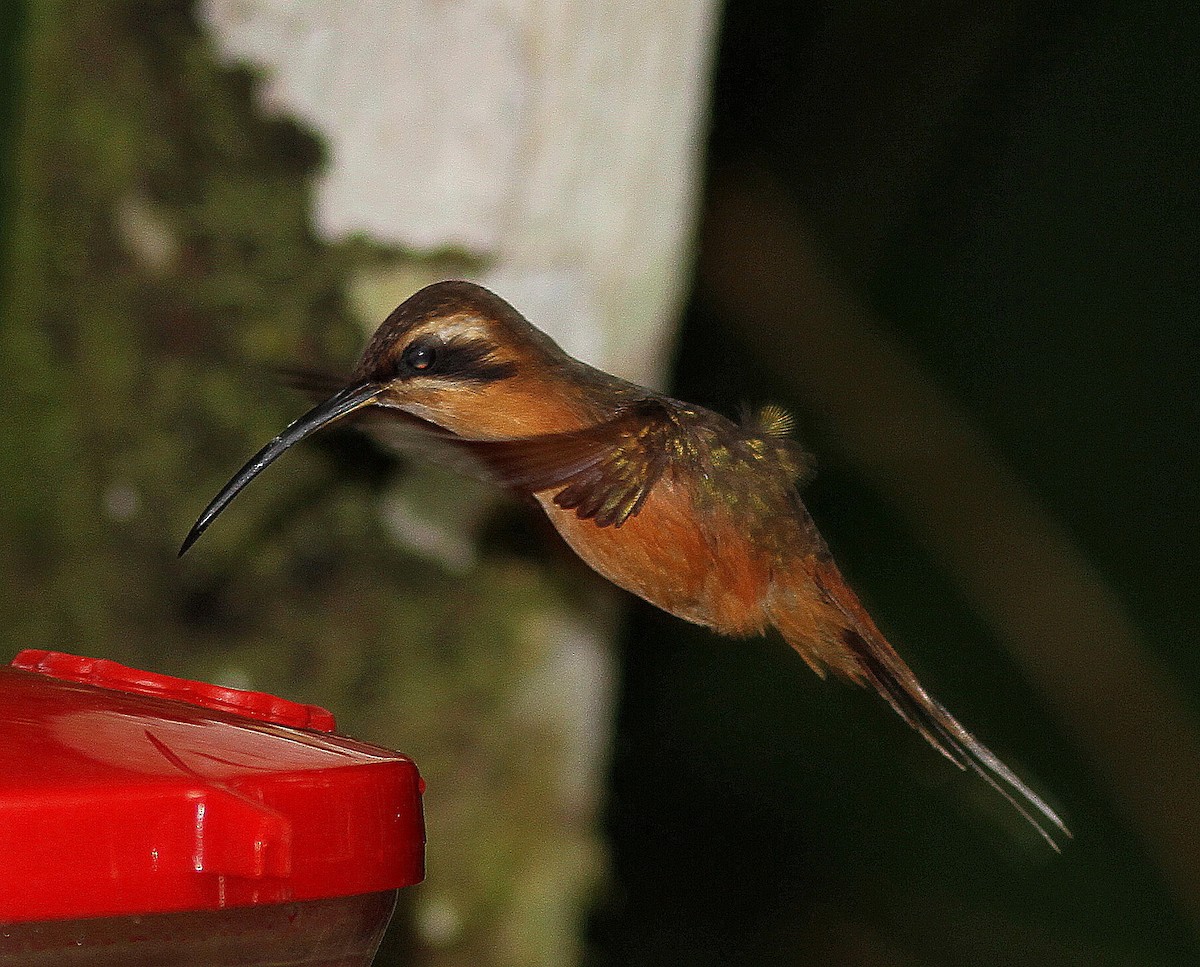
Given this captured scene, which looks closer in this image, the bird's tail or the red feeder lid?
the red feeder lid

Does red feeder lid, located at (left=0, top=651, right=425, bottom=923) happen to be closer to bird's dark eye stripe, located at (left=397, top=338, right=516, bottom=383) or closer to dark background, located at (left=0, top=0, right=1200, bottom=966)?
bird's dark eye stripe, located at (left=397, top=338, right=516, bottom=383)

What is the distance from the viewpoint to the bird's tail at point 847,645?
1.77 metres

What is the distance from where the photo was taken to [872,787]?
358cm

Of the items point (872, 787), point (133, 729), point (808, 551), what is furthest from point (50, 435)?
point (872, 787)

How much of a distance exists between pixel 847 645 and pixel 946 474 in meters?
1.76

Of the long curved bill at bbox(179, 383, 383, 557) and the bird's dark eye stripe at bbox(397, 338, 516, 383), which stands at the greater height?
the bird's dark eye stripe at bbox(397, 338, 516, 383)

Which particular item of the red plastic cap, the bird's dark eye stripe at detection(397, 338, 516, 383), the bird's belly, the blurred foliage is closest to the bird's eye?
the bird's dark eye stripe at detection(397, 338, 516, 383)

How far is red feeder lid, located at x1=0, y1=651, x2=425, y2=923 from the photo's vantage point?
937 mm

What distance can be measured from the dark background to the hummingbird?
1.66 m

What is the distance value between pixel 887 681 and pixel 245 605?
1074 mm

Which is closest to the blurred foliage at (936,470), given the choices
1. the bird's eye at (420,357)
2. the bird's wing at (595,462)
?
the bird's wing at (595,462)

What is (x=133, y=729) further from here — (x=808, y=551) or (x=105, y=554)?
(x=105, y=554)

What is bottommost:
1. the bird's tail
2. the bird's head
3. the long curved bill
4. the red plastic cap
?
the red plastic cap

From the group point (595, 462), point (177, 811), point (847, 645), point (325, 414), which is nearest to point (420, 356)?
point (325, 414)
